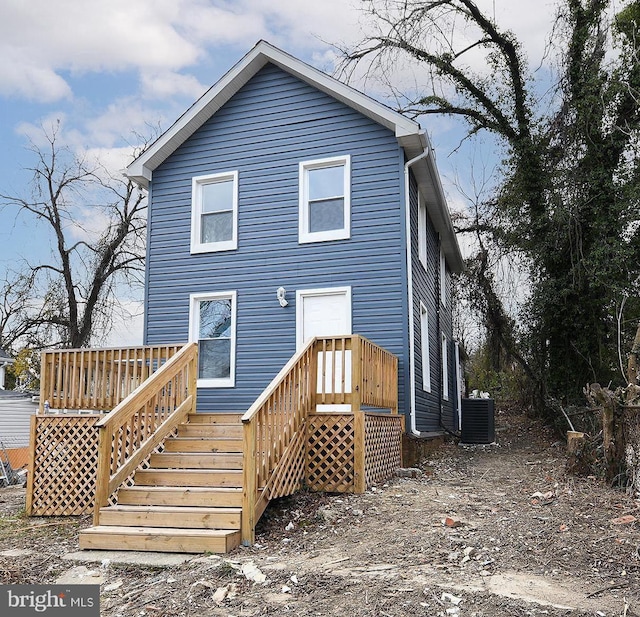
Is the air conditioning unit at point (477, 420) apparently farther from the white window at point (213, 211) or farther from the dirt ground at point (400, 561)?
the white window at point (213, 211)

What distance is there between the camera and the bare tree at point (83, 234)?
21875 mm

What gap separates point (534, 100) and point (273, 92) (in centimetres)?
741

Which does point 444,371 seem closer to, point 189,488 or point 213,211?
point 213,211

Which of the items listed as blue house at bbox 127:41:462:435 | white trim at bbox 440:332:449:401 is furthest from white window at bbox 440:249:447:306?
blue house at bbox 127:41:462:435

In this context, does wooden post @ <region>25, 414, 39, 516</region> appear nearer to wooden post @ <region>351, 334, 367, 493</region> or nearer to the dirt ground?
the dirt ground

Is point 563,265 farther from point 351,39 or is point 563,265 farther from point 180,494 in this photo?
point 180,494

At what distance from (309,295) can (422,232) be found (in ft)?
9.14

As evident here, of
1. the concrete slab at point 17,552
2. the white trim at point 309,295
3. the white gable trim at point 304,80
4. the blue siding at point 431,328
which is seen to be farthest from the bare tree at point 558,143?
the concrete slab at point 17,552

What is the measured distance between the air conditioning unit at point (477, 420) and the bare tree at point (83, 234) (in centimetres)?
1284

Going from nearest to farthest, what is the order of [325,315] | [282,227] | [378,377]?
[378,377] → [325,315] → [282,227]

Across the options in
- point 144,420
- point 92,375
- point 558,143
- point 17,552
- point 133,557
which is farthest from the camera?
point 558,143

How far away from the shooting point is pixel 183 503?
645 centimetres

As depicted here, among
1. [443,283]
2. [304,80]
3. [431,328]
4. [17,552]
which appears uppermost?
[304,80]

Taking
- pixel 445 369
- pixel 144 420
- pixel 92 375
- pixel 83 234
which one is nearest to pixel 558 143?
pixel 445 369
